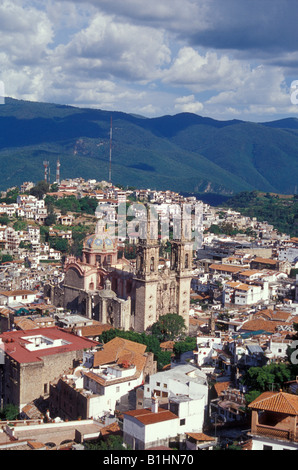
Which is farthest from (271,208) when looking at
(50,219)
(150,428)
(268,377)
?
(150,428)

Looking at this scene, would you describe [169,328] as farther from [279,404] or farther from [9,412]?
[279,404]

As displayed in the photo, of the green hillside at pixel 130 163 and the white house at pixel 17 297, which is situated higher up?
the green hillside at pixel 130 163

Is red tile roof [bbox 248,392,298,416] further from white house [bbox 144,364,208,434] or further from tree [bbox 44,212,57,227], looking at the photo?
tree [bbox 44,212,57,227]

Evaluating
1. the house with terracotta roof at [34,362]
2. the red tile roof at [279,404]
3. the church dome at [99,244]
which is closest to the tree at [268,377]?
the red tile roof at [279,404]

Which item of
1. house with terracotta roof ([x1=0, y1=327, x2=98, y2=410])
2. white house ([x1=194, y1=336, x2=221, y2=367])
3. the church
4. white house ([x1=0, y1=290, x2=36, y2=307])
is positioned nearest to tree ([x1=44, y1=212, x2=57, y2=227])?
white house ([x1=0, y1=290, x2=36, y2=307])

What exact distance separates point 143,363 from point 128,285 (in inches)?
355

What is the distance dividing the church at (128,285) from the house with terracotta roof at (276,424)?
1315cm

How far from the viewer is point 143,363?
60.7 ft

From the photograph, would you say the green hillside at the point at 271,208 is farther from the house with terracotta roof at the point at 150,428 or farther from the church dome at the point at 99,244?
the house with terracotta roof at the point at 150,428

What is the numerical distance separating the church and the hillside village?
0.07 metres

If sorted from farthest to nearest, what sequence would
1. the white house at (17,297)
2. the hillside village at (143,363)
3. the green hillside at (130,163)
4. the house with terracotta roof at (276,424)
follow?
the green hillside at (130,163), the white house at (17,297), the hillside village at (143,363), the house with terracotta roof at (276,424)

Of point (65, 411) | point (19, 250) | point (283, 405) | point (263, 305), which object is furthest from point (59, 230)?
point (283, 405)

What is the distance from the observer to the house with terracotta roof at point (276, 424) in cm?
1192
